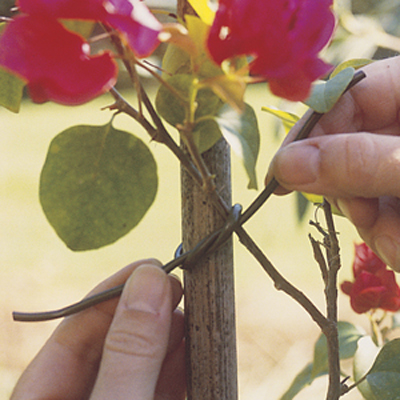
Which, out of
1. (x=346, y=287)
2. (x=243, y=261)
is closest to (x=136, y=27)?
(x=346, y=287)

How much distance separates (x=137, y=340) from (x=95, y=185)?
117mm

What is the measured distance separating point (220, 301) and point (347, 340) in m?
0.26

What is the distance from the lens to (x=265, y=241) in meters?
1.84

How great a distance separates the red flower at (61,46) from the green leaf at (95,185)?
149mm

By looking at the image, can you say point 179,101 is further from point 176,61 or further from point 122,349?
point 122,349

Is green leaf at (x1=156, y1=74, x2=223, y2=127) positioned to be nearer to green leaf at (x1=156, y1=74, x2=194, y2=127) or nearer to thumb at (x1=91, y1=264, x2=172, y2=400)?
green leaf at (x1=156, y1=74, x2=194, y2=127)

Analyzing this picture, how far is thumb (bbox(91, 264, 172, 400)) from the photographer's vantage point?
35cm

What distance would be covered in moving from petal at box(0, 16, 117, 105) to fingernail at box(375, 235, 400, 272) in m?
0.31

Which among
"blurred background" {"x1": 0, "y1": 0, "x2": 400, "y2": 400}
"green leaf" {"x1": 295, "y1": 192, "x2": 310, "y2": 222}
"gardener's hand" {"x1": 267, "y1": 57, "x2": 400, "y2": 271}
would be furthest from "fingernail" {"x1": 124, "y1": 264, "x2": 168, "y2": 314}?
"green leaf" {"x1": 295, "y1": 192, "x2": 310, "y2": 222}

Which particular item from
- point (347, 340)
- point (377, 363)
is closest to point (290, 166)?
point (377, 363)

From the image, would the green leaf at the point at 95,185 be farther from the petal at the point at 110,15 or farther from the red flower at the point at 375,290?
the red flower at the point at 375,290

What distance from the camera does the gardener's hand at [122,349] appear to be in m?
0.35

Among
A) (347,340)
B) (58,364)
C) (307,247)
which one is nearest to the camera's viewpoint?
(58,364)

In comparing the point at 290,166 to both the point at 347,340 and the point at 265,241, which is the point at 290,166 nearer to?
the point at 347,340
